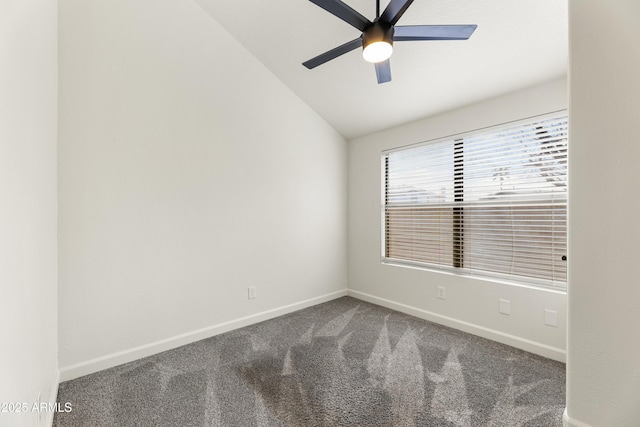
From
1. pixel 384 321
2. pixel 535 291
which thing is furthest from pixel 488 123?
pixel 384 321

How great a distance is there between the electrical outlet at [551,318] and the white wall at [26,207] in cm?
Result: 313

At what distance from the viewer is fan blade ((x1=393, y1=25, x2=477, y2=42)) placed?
157 cm

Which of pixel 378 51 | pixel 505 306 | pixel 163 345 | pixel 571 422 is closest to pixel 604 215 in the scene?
pixel 571 422

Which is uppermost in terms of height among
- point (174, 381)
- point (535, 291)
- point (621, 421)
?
point (535, 291)

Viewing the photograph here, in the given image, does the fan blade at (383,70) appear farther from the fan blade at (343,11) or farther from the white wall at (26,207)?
the white wall at (26,207)

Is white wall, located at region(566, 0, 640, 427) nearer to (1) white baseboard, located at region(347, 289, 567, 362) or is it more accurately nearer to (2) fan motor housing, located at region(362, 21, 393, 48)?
(2) fan motor housing, located at region(362, 21, 393, 48)

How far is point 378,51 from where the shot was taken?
1682mm

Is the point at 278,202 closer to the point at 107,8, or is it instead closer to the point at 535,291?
the point at 107,8

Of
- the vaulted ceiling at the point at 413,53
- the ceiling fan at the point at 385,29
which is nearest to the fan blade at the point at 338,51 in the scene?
the ceiling fan at the point at 385,29

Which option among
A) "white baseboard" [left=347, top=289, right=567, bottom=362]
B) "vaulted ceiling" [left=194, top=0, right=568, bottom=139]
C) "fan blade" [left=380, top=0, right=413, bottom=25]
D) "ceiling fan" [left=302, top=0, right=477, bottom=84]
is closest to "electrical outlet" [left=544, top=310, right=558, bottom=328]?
"white baseboard" [left=347, top=289, right=567, bottom=362]

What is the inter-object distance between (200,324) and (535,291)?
2.95 m

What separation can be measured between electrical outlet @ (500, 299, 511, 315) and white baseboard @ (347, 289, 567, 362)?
7.6 inches

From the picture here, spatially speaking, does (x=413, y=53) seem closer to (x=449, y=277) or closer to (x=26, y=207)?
(x=449, y=277)

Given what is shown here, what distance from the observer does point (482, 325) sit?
262 cm
